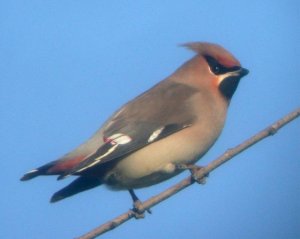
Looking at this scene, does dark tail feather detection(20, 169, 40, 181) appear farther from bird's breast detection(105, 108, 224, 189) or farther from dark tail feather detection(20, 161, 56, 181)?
bird's breast detection(105, 108, 224, 189)

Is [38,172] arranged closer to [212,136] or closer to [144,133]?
[144,133]

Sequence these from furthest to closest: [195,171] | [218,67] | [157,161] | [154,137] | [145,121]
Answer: [218,67]
[145,121]
[154,137]
[157,161]
[195,171]

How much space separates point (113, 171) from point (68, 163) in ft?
1.33

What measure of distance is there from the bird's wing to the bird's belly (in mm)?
52

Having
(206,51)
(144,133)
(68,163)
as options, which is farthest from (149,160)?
(206,51)

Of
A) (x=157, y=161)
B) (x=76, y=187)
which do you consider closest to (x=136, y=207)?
(x=157, y=161)

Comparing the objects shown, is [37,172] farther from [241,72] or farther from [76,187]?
[241,72]

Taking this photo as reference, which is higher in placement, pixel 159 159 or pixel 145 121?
pixel 145 121

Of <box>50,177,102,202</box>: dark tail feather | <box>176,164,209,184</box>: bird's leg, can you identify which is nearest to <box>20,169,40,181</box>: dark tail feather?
<box>50,177,102,202</box>: dark tail feather

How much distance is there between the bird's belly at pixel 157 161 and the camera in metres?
4.76

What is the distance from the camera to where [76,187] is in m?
4.83

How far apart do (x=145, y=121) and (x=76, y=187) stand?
0.62 metres

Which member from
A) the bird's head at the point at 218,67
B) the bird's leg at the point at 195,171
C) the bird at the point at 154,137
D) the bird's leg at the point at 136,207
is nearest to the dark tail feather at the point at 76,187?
the bird at the point at 154,137

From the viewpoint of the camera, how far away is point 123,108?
17.2 ft
